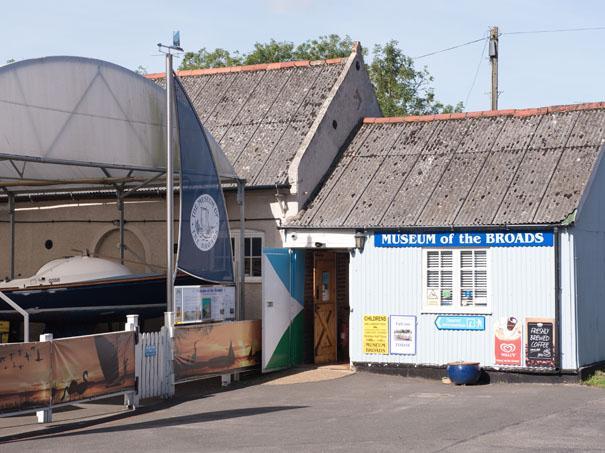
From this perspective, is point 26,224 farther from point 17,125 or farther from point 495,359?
point 495,359

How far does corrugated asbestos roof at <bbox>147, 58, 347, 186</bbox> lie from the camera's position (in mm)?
22422

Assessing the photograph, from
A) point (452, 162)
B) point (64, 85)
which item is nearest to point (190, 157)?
point (64, 85)

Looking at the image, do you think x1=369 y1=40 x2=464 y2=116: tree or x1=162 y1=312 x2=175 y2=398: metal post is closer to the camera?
x1=162 y1=312 x2=175 y2=398: metal post

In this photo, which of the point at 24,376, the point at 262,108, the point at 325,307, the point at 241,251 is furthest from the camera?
the point at 262,108

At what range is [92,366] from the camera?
52.3ft

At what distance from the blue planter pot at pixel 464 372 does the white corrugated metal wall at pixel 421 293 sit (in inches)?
19.7

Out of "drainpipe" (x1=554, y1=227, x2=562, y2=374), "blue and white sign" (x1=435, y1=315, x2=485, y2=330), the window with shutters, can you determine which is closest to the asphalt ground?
"drainpipe" (x1=554, y1=227, x2=562, y2=374)

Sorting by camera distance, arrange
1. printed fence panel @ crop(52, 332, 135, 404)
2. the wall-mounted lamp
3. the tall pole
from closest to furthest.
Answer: printed fence panel @ crop(52, 332, 135, 404) → the tall pole → the wall-mounted lamp

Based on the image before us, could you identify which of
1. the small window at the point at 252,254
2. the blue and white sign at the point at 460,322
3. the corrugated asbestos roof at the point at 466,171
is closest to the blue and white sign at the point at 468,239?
the corrugated asbestos roof at the point at 466,171

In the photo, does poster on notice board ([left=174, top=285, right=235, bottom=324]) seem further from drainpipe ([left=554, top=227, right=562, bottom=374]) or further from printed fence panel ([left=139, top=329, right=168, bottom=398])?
drainpipe ([left=554, top=227, right=562, bottom=374])

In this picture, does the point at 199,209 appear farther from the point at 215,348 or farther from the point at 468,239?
the point at 468,239

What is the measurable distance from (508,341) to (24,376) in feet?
29.0

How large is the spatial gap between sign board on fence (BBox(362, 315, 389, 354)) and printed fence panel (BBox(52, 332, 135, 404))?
5.35 meters

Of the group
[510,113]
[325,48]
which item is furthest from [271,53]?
[510,113]
